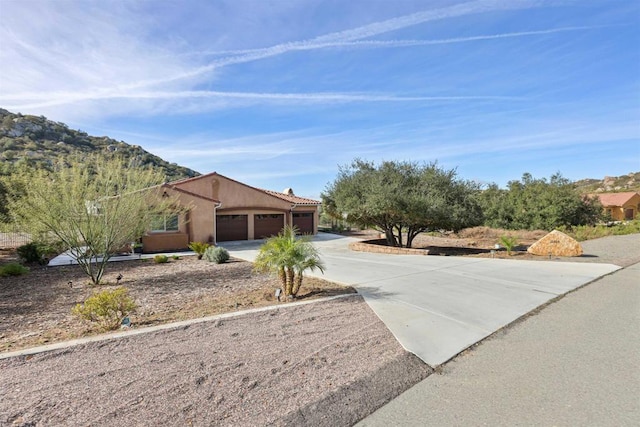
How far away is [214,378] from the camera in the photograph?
364 centimetres

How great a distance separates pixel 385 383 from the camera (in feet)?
12.1

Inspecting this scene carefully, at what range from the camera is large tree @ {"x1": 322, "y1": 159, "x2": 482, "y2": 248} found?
614 inches

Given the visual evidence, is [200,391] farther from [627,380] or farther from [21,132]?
[21,132]

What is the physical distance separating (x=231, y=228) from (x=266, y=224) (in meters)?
2.79

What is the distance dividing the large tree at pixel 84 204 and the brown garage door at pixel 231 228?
39.7 feet

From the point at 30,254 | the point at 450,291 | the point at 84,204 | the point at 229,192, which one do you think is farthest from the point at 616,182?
the point at 30,254

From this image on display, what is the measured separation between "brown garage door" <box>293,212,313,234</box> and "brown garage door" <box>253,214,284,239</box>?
4.62 feet

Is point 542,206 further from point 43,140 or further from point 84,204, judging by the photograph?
point 43,140

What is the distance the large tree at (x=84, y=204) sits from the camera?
8664 mm

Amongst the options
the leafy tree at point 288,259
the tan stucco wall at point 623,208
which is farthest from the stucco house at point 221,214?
the tan stucco wall at point 623,208

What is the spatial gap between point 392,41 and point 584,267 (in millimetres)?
10357

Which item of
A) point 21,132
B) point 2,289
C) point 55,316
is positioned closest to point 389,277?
point 55,316

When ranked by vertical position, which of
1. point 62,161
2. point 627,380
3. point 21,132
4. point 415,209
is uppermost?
point 21,132

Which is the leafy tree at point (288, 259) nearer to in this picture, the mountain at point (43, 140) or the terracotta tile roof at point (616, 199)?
the mountain at point (43, 140)
